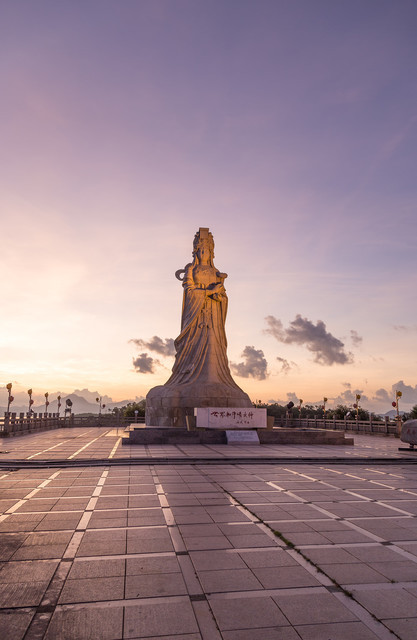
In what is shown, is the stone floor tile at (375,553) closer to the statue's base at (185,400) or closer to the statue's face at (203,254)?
the statue's base at (185,400)

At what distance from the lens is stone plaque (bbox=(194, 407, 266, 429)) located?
21438mm

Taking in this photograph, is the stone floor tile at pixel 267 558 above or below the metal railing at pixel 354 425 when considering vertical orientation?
above

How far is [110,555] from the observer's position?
556cm

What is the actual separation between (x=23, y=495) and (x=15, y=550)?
3461 mm

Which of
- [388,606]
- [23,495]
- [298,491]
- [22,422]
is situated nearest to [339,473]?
[298,491]

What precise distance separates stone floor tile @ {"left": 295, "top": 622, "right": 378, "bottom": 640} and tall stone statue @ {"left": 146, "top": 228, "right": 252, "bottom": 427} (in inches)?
816

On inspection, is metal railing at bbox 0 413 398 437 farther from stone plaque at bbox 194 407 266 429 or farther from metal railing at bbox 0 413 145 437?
stone plaque at bbox 194 407 266 429

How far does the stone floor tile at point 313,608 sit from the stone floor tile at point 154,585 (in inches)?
37.1

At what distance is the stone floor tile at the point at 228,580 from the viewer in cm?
464

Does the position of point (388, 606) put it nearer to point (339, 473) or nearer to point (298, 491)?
point (298, 491)

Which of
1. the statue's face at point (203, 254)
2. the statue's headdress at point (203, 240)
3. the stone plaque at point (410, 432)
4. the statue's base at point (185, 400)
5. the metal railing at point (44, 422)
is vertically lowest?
the metal railing at point (44, 422)

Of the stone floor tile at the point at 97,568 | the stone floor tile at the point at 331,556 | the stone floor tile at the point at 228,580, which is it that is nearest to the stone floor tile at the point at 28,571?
the stone floor tile at the point at 97,568

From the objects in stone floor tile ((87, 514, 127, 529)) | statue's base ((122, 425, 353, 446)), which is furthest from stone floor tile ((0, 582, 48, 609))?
statue's base ((122, 425, 353, 446))

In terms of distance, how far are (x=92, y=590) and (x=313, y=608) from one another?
2.03m
